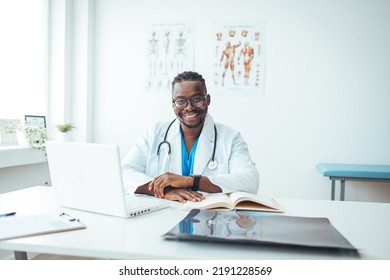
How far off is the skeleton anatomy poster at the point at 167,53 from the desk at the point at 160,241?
2367 mm

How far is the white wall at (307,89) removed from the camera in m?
3.18

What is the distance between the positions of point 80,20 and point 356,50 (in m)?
2.49

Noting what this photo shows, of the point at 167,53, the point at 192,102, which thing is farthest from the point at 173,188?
the point at 167,53

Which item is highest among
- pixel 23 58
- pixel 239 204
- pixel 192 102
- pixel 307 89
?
pixel 23 58

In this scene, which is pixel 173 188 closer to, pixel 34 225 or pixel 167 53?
pixel 34 225

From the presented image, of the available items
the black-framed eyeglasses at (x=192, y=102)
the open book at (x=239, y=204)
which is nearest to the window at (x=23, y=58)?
the black-framed eyeglasses at (x=192, y=102)

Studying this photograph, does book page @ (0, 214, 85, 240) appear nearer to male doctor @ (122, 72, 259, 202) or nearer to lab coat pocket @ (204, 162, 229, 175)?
male doctor @ (122, 72, 259, 202)

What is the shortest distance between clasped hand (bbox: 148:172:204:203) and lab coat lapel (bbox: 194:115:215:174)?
339 millimetres

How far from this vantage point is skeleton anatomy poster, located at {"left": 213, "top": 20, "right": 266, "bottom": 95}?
3.33 m

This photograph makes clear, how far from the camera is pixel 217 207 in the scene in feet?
4.10

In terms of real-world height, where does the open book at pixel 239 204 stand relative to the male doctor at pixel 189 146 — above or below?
below

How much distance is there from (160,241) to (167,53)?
282cm

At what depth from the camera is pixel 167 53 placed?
3500 millimetres

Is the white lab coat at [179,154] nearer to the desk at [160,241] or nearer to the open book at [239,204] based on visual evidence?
the open book at [239,204]
